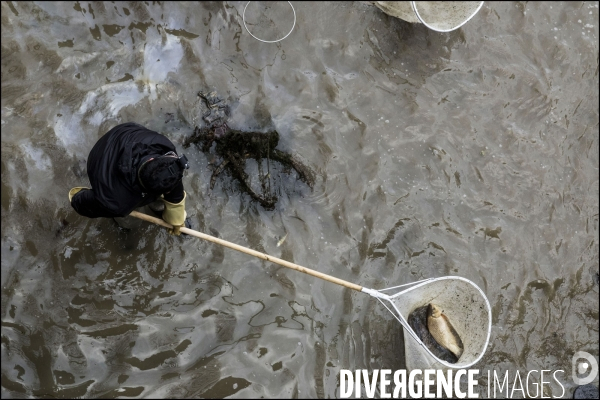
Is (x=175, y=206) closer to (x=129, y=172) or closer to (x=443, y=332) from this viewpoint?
(x=129, y=172)

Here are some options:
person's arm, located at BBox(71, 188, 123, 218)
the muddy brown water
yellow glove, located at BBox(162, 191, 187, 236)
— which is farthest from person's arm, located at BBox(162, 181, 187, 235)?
the muddy brown water

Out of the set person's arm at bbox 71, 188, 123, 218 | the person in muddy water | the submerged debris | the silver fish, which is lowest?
the silver fish

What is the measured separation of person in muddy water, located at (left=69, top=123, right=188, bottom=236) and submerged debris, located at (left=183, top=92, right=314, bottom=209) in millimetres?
1024

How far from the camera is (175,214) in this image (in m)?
3.91

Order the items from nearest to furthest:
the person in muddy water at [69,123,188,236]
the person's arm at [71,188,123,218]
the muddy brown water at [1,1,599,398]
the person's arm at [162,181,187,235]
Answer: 1. the person in muddy water at [69,123,188,236]
2. the person's arm at [71,188,123,218]
3. the person's arm at [162,181,187,235]
4. the muddy brown water at [1,1,599,398]

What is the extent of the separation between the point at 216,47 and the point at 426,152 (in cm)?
239

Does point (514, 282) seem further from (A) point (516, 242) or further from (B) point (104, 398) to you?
(B) point (104, 398)

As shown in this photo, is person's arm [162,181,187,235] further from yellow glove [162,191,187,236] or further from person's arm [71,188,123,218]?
person's arm [71,188,123,218]

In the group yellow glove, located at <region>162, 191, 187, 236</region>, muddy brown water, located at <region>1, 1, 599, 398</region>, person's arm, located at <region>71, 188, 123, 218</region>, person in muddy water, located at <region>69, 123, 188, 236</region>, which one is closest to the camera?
person in muddy water, located at <region>69, 123, 188, 236</region>

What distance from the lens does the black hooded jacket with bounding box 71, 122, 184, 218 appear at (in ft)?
11.3

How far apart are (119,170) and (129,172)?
80 mm

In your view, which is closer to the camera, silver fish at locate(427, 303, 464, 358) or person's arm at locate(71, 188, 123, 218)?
person's arm at locate(71, 188, 123, 218)

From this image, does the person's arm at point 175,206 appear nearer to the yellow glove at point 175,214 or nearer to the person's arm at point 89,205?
the yellow glove at point 175,214

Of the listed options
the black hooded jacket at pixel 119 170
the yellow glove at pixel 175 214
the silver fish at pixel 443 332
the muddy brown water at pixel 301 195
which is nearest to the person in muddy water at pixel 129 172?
the black hooded jacket at pixel 119 170
